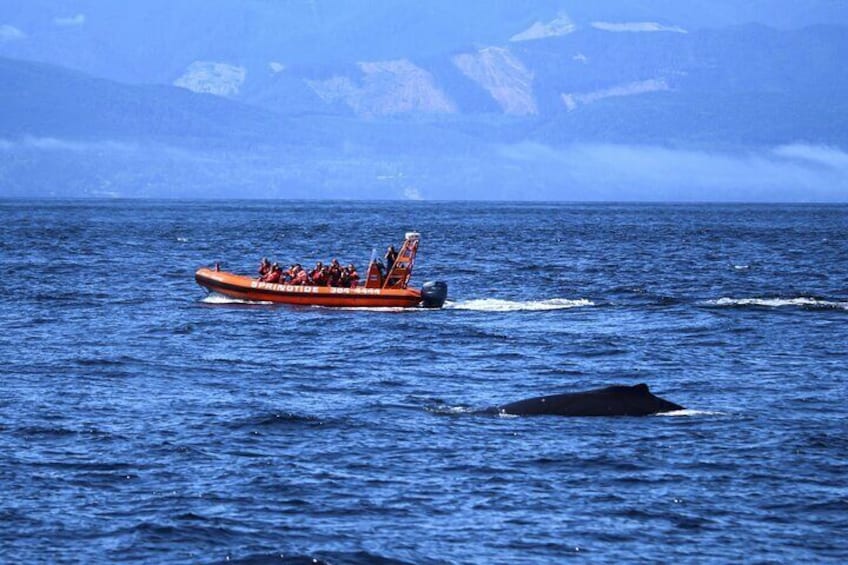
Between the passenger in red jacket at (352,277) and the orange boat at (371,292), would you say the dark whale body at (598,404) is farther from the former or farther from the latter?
the passenger in red jacket at (352,277)

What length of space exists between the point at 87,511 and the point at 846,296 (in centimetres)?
4012

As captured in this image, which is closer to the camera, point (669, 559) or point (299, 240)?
point (669, 559)

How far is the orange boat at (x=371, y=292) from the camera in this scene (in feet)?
159

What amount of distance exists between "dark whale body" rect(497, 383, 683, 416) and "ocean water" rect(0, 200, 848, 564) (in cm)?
43

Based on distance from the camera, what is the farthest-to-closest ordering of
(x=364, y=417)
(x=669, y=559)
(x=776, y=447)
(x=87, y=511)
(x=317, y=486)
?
(x=364, y=417), (x=776, y=447), (x=317, y=486), (x=87, y=511), (x=669, y=559)

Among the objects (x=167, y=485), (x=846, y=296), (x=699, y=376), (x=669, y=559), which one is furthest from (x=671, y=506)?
(x=846, y=296)

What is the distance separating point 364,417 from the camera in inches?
1096

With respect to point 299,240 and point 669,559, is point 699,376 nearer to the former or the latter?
point 669,559

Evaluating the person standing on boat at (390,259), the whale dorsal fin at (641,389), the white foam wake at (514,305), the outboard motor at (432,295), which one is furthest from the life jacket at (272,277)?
the whale dorsal fin at (641,389)

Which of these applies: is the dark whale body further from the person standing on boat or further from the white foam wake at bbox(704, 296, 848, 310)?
the white foam wake at bbox(704, 296, 848, 310)

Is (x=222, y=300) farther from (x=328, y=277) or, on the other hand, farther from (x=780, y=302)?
(x=780, y=302)

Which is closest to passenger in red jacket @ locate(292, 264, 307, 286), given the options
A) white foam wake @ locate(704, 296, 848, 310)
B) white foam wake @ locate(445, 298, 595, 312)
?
white foam wake @ locate(445, 298, 595, 312)

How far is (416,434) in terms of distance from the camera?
2617 centimetres

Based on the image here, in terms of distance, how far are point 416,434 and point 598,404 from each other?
3.59 metres
